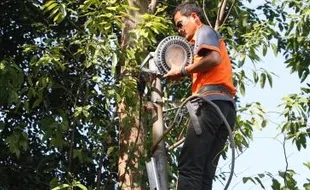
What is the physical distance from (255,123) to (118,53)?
1.09 m

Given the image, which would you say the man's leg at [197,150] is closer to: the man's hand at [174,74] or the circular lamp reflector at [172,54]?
the man's hand at [174,74]

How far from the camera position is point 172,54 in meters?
3.69

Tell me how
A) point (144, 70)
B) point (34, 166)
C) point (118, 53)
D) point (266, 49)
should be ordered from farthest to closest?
1. point (34, 166)
2. point (266, 49)
3. point (118, 53)
4. point (144, 70)

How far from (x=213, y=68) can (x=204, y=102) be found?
0.51ft

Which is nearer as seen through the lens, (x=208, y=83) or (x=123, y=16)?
(x=208, y=83)

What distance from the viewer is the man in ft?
11.2

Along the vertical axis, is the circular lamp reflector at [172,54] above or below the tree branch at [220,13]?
below

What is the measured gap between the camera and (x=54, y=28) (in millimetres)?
7133

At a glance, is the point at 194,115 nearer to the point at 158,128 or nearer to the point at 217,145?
the point at 217,145

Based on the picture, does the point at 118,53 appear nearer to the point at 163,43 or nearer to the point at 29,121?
→ the point at 163,43

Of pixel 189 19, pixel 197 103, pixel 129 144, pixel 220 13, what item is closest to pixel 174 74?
pixel 197 103

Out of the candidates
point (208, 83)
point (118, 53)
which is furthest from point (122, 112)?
point (208, 83)

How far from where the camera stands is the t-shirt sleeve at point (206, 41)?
3.41 metres

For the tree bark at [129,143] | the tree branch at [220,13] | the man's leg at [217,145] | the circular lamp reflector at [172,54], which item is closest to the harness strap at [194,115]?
the man's leg at [217,145]
